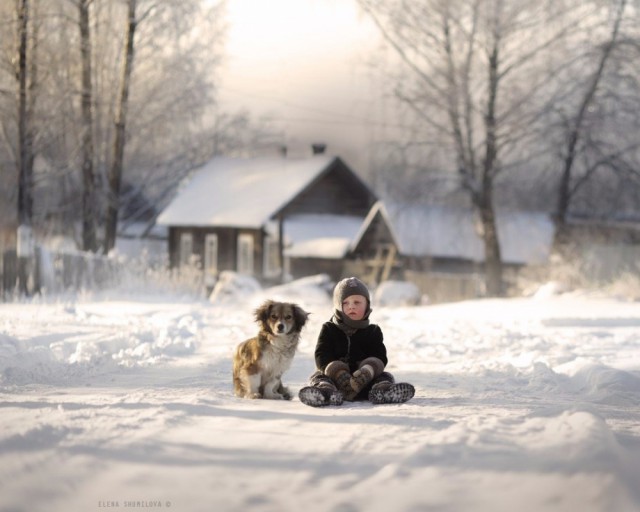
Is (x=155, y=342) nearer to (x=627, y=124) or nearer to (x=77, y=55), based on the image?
(x=77, y=55)

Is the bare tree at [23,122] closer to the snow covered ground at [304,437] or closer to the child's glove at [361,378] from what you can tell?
the snow covered ground at [304,437]

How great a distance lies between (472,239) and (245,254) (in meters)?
11.2

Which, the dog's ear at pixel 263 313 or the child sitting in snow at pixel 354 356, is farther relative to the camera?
the dog's ear at pixel 263 313

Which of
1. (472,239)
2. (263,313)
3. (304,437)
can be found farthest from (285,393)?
(472,239)

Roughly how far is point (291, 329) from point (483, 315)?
11.1m

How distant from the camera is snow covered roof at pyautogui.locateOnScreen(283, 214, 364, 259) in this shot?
131 ft

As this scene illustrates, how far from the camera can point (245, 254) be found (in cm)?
4228

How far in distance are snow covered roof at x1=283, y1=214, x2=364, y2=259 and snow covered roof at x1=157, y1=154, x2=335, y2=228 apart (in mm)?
1452

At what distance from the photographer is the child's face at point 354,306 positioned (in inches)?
297

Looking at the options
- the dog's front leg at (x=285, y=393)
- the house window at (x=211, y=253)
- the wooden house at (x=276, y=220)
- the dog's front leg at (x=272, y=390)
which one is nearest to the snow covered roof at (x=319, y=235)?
the wooden house at (x=276, y=220)

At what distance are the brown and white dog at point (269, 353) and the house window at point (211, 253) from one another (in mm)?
36092

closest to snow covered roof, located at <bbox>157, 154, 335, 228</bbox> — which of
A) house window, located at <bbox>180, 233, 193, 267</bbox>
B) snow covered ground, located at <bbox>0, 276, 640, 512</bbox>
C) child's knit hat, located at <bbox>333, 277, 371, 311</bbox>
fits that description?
house window, located at <bbox>180, 233, 193, 267</bbox>

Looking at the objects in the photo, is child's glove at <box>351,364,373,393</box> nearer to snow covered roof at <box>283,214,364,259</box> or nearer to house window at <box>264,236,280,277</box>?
snow covered roof at <box>283,214,364,259</box>

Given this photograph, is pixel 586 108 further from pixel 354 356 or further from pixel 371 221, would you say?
pixel 354 356
